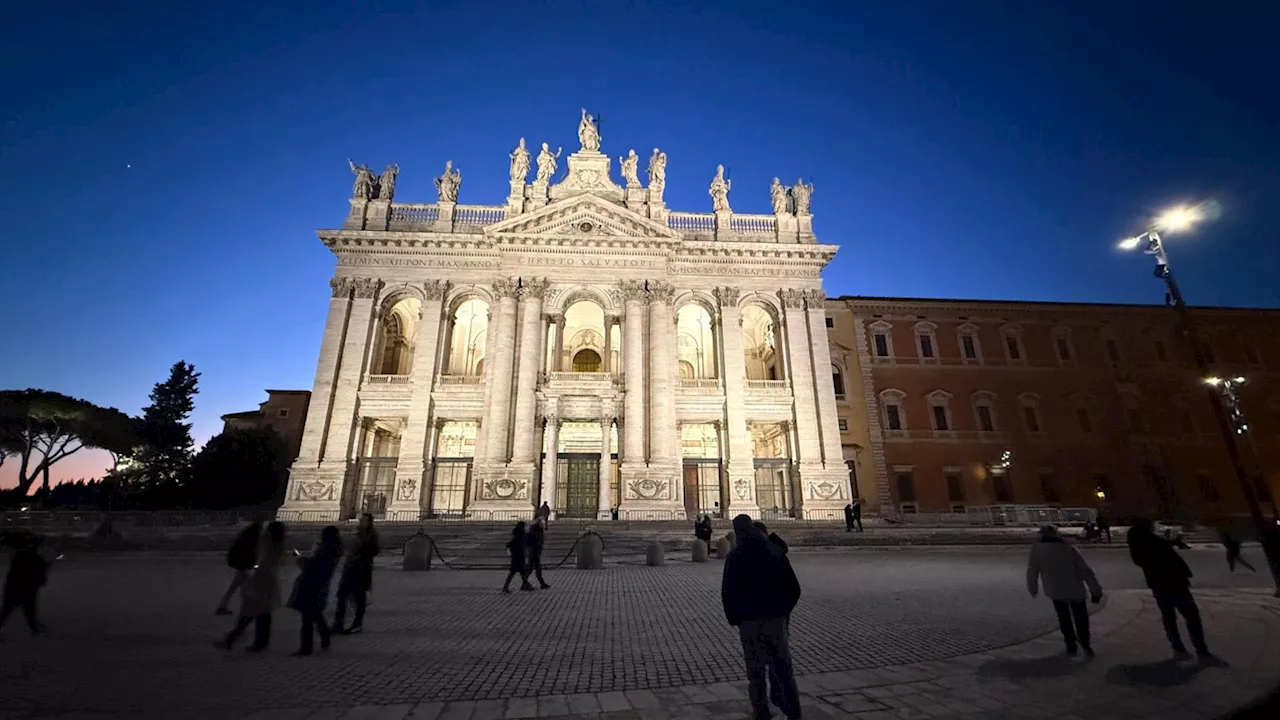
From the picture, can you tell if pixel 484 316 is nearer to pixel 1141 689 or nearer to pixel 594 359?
pixel 594 359

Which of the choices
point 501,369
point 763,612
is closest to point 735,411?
point 501,369

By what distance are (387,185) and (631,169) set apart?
14593 mm

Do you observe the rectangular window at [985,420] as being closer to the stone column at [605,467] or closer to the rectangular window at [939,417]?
the rectangular window at [939,417]

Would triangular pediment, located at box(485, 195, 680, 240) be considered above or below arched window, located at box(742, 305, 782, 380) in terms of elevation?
above

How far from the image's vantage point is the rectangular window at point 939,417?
1135 inches

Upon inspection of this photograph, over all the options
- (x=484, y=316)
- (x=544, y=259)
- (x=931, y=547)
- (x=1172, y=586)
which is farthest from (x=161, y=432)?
(x=1172, y=586)

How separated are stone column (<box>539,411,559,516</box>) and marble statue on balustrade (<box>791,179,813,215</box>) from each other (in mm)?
19497

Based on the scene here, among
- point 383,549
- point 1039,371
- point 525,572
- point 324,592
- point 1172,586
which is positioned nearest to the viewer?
point 1172,586

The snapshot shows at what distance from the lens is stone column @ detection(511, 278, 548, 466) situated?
24084mm

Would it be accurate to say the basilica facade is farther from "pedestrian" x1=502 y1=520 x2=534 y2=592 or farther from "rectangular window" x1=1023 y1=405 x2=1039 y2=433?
"pedestrian" x1=502 y1=520 x2=534 y2=592

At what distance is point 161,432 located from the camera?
34312 mm

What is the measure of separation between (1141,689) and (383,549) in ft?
55.8

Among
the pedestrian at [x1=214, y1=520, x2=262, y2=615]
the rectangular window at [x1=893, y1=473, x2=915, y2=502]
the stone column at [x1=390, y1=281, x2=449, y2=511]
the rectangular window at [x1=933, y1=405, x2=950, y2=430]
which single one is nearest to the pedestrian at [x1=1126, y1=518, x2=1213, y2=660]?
the pedestrian at [x1=214, y1=520, x2=262, y2=615]

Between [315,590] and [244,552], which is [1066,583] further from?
[244,552]
